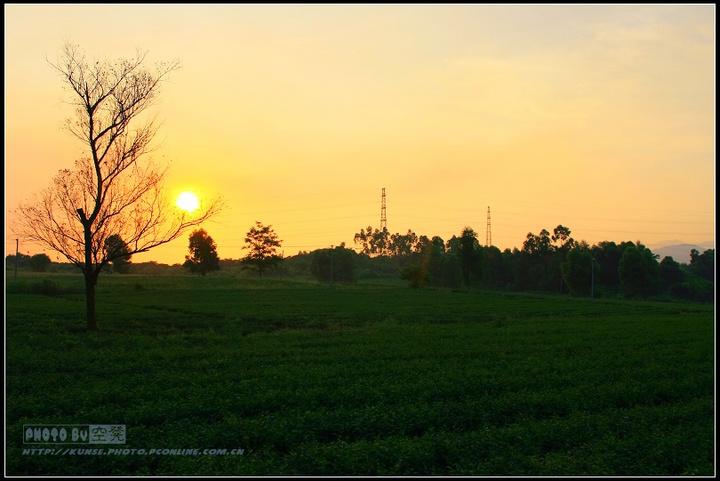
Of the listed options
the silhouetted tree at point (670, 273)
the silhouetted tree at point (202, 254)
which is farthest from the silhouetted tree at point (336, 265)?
the silhouetted tree at point (670, 273)

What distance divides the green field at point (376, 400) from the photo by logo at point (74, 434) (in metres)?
0.36

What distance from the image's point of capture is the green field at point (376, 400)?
1137cm

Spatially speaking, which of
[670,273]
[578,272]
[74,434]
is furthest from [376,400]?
[670,273]

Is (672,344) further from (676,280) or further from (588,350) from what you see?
(676,280)

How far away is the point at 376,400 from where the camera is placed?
629 inches

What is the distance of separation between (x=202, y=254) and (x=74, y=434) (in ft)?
462

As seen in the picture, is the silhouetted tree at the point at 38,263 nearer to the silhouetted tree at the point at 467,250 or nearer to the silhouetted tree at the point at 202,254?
the silhouetted tree at the point at 202,254

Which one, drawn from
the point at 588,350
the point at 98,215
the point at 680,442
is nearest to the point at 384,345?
the point at 588,350

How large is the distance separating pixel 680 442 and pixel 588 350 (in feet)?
47.6

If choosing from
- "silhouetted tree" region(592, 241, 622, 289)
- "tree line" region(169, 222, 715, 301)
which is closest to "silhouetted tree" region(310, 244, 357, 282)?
"tree line" region(169, 222, 715, 301)

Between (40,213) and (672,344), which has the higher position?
(40,213)

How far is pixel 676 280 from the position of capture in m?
127

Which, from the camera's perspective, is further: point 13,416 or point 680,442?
point 13,416

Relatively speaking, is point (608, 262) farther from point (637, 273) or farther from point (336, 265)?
point (336, 265)
